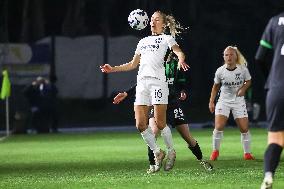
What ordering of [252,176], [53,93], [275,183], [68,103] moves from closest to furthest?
[275,183] → [252,176] → [53,93] → [68,103]

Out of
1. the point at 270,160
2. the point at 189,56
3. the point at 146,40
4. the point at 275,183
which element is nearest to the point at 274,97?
the point at 270,160

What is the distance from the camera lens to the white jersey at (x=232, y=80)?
59.9 feet

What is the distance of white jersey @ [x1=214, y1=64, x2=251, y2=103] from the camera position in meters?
18.3

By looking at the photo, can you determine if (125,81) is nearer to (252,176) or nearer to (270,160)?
(252,176)

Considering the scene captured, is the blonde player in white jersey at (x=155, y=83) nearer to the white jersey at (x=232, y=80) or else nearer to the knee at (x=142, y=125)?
the knee at (x=142, y=125)

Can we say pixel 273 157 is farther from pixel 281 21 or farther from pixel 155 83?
pixel 155 83

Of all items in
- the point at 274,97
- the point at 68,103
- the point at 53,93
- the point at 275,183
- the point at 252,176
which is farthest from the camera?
the point at 68,103

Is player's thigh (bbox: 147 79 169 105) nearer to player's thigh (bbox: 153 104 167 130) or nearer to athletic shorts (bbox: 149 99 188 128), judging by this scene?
player's thigh (bbox: 153 104 167 130)

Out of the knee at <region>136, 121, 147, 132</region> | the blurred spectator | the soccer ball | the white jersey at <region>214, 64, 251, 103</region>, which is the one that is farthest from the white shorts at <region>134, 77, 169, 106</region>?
the blurred spectator

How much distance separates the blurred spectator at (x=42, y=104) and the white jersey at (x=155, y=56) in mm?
20473

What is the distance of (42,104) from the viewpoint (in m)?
35.5

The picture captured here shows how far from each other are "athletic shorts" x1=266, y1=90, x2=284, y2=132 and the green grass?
2059 mm

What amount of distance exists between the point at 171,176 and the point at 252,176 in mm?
1147

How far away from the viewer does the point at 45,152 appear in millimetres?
22109
